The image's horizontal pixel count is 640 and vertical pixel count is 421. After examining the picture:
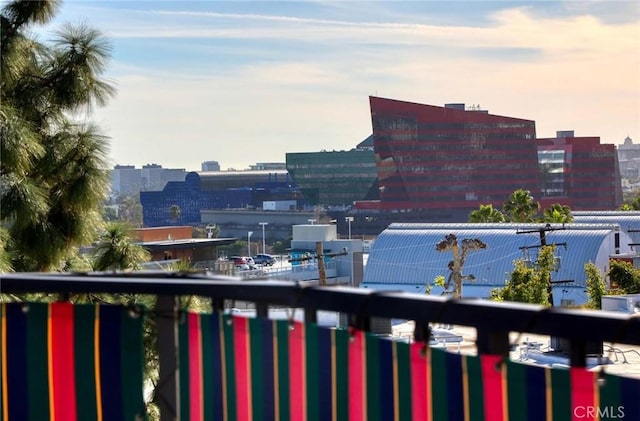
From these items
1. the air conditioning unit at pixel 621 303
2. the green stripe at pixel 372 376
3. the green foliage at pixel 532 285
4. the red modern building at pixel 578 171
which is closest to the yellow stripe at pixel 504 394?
the green stripe at pixel 372 376

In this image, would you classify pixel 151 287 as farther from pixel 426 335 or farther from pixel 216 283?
pixel 426 335

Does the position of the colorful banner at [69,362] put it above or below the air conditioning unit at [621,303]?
above

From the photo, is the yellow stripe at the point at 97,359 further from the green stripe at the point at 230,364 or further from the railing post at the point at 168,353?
the green stripe at the point at 230,364

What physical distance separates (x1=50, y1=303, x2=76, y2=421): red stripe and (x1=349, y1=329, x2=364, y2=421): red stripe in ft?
3.07

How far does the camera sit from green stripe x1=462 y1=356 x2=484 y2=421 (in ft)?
7.85

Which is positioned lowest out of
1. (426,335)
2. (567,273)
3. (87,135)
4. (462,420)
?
(567,273)

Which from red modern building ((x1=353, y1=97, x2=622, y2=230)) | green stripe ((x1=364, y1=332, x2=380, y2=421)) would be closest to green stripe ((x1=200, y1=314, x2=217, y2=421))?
green stripe ((x1=364, y1=332, x2=380, y2=421))

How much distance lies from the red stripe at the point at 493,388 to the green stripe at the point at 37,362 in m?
1.41

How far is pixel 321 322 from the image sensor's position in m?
2.67

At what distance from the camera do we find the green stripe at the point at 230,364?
283cm

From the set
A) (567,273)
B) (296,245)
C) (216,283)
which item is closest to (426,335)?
(216,283)

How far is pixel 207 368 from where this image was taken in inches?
115

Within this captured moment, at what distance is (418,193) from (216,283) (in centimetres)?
10361

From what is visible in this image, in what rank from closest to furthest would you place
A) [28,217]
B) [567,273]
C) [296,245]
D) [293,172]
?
1. [28,217]
2. [567,273]
3. [296,245]
4. [293,172]
